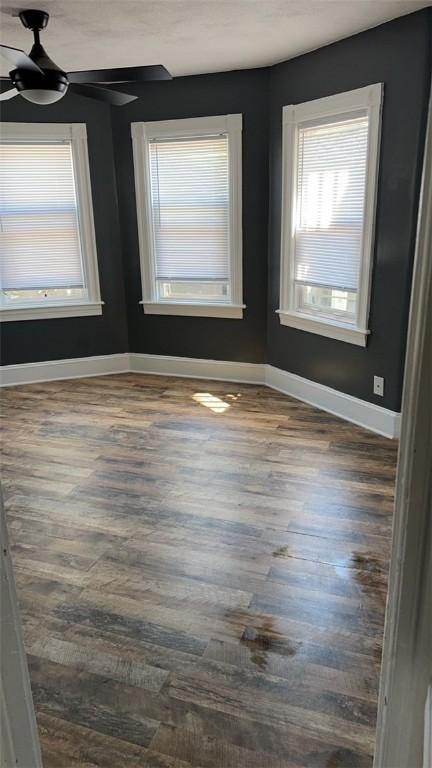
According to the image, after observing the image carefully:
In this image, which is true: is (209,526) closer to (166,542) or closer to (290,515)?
(166,542)

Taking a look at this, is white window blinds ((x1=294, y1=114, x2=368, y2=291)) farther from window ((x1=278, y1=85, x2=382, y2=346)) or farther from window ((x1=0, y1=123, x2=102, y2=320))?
window ((x1=0, y1=123, x2=102, y2=320))

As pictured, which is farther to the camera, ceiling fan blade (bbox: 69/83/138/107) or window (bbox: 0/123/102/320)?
window (bbox: 0/123/102/320)

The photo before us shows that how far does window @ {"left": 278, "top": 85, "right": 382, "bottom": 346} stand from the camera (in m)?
3.52

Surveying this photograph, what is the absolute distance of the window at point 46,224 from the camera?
181 inches

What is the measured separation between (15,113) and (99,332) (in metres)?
1.98

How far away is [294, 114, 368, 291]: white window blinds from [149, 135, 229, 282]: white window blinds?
0.74 m

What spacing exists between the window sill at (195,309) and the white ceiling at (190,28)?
6.21ft

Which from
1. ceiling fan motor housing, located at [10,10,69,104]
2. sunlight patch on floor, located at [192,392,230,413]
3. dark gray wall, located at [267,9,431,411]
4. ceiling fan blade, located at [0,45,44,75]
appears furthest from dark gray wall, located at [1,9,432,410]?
ceiling fan blade, located at [0,45,44,75]

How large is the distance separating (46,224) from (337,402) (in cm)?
298

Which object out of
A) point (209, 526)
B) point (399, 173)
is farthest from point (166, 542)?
point (399, 173)

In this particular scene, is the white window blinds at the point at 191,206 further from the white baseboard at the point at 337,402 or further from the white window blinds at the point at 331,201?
the white baseboard at the point at 337,402

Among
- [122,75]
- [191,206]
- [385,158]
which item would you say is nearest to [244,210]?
[191,206]

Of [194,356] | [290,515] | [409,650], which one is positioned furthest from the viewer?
[194,356]

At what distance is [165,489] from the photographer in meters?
3.14
